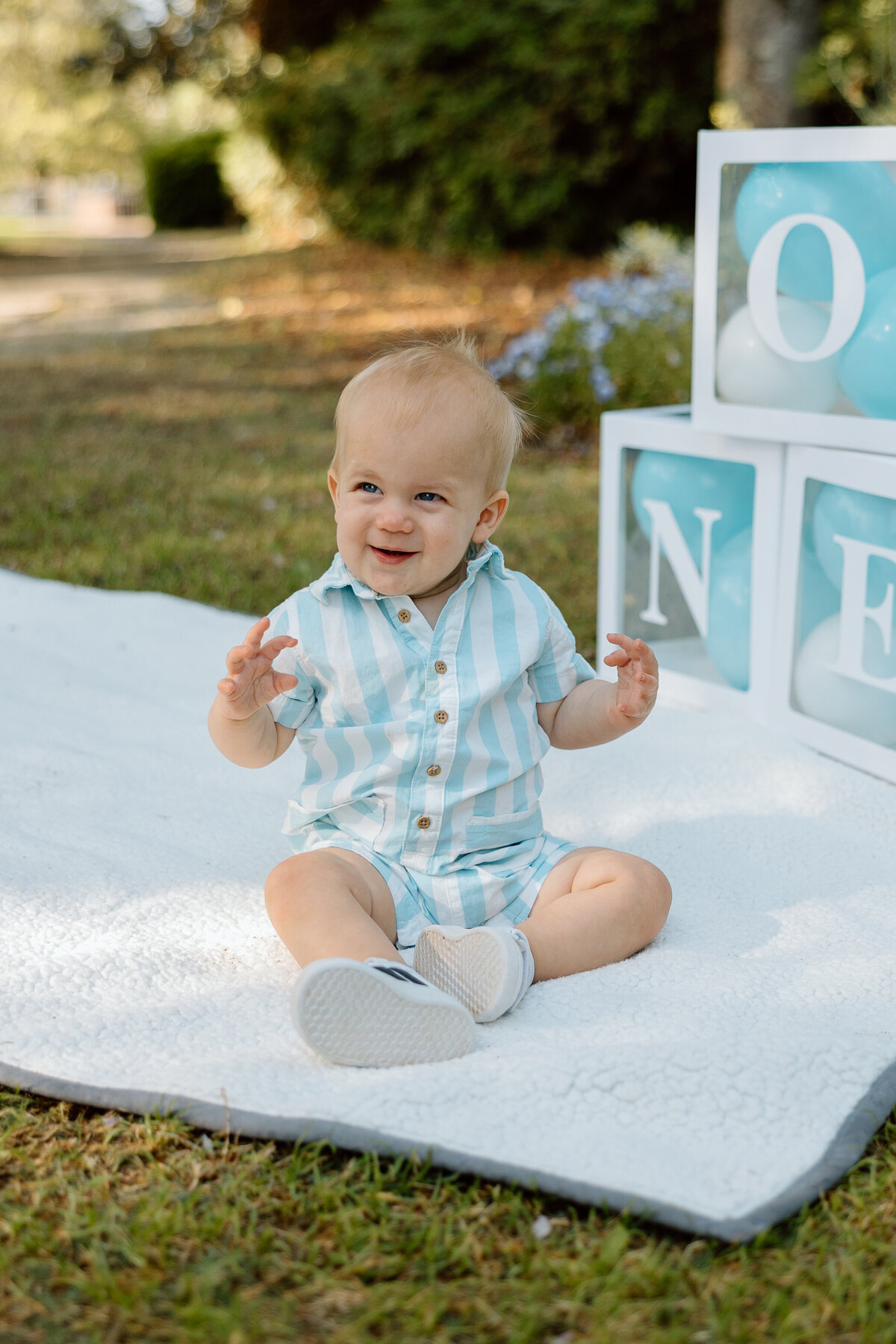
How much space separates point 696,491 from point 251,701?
4.56 ft

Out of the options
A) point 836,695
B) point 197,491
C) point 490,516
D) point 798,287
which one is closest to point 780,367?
point 798,287

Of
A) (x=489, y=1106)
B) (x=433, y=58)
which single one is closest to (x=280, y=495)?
(x=489, y=1106)

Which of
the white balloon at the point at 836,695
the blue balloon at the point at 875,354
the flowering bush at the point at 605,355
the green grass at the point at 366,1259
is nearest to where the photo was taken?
the green grass at the point at 366,1259

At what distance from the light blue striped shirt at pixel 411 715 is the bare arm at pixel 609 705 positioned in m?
0.08

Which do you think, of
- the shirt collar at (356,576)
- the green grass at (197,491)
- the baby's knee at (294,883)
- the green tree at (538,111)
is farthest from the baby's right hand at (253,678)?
the green tree at (538,111)

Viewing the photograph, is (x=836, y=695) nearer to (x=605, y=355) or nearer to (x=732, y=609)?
(x=732, y=609)

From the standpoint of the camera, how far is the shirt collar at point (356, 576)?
6.02 feet

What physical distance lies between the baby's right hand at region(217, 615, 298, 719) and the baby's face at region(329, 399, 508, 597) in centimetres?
17

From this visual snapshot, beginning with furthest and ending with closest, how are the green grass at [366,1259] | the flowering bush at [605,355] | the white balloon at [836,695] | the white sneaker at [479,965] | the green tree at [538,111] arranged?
1. the green tree at [538,111]
2. the flowering bush at [605,355]
3. the white balloon at [836,695]
4. the white sneaker at [479,965]
5. the green grass at [366,1259]

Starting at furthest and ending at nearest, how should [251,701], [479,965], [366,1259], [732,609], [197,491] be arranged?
[197,491] < [732,609] < [251,701] < [479,965] < [366,1259]

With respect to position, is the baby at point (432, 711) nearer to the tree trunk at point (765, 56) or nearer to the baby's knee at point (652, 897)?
the baby's knee at point (652, 897)

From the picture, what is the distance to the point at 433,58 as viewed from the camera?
10359 millimetres

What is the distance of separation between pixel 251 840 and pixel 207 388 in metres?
4.88

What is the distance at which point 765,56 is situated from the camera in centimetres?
762
